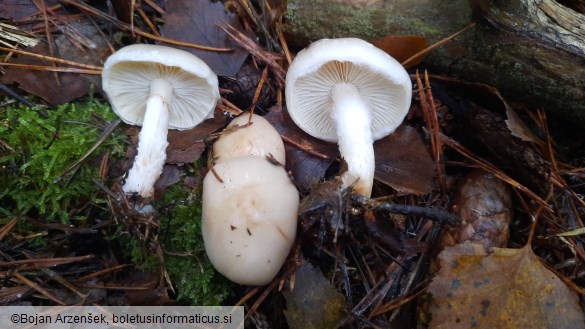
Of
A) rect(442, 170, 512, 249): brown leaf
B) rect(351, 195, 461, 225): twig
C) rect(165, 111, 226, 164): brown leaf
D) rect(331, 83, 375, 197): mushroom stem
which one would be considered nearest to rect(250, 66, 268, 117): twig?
rect(165, 111, 226, 164): brown leaf

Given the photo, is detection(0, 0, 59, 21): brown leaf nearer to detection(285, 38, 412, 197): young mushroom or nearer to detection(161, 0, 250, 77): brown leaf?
detection(161, 0, 250, 77): brown leaf

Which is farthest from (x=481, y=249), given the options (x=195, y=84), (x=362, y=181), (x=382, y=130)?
(x=195, y=84)

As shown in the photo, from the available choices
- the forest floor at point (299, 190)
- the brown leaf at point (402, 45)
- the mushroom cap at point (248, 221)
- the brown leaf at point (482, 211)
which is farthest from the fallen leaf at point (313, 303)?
the brown leaf at point (402, 45)

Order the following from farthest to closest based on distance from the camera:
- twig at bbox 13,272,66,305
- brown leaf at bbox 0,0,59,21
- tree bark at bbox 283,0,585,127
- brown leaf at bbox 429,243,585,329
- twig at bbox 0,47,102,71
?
brown leaf at bbox 0,0,59,21
twig at bbox 0,47,102,71
tree bark at bbox 283,0,585,127
twig at bbox 13,272,66,305
brown leaf at bbox 429,243,585,329

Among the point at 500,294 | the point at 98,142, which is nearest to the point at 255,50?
the point at 98,142

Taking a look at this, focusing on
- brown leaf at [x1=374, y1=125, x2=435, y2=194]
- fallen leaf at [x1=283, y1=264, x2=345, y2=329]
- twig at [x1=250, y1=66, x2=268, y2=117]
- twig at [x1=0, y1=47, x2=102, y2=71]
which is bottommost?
fallen leaf at [x1=283, y1=264, x2=345, y2=329]

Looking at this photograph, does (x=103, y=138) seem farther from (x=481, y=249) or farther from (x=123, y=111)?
(x=481, y=249)

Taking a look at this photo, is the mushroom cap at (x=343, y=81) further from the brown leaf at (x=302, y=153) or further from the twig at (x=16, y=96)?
the twig at (x=16, y=96)
